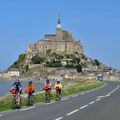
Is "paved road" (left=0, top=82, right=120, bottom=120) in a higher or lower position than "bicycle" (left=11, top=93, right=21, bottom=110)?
lower

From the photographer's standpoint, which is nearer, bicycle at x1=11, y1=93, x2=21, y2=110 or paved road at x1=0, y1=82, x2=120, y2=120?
paved road at x1=0, y1=82, x2=120, y2=120

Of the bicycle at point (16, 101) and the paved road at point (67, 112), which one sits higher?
the bicycle at point (16, 101)

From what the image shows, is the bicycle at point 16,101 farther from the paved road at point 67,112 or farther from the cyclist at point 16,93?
the paved road at point 67,112

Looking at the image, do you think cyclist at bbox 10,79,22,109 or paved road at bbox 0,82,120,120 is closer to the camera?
paved road at bbox 0,82,120,120

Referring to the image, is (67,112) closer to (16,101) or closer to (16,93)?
(16,101)

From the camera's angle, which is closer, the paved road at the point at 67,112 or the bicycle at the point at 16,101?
the paved road at the point at 67,112

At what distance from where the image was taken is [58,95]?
38531mm

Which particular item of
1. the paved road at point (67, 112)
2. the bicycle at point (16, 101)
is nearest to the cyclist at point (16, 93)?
the bicycle at point (16, 101)

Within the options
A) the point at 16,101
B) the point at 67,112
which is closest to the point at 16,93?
the point at 16,101

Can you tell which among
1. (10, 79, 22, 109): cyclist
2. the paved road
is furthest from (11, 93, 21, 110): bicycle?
the paved road

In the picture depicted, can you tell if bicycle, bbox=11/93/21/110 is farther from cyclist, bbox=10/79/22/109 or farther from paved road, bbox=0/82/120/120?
paved road, bbox=0/82/120/120

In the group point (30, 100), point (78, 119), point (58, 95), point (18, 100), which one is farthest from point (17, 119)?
point (58, 95)

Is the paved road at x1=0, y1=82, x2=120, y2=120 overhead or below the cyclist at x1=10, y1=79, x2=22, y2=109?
below

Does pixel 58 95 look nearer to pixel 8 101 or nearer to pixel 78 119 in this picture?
pixel 8 101
